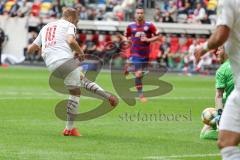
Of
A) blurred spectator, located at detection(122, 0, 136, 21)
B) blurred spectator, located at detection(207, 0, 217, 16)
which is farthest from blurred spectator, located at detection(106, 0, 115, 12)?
blurred spectator, located at detection(207, 0, 217, 16)

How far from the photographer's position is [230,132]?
6988 mm

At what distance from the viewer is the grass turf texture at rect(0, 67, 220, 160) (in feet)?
33.5

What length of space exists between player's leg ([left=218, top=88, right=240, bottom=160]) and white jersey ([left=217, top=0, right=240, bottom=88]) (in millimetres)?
255

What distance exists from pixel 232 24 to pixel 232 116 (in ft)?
2.88

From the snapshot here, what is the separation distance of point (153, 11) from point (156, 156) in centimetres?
3301

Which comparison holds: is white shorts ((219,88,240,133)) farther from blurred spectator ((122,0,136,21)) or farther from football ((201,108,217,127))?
blurred spectator ((122,0,136,21))

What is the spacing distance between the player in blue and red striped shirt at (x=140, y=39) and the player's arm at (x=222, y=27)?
1339 cm

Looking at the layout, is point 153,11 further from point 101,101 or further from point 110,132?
point 110,132

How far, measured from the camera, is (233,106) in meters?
7.04

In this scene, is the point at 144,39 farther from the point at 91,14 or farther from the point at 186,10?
the point at 186,10

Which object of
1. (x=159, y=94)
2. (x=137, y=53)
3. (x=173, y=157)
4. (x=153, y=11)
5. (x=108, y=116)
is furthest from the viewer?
(x=153, y=11)

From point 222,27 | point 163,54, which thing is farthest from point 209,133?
point 163,54

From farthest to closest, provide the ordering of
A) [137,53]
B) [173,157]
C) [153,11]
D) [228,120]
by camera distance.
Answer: [153,11] → [137,53] → [173,157] → [228,120]

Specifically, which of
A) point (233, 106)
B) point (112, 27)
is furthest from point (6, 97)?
point (112, 27)
